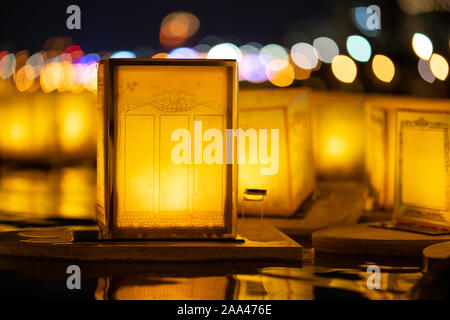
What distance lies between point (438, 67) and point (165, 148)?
837cm

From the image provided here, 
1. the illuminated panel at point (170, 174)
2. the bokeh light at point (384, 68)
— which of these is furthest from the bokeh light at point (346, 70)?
the illuminated panel at point (170, 174)

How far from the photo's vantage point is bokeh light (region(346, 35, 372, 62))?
49.7 metres

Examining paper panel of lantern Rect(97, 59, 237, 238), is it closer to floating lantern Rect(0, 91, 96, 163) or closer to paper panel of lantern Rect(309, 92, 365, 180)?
paper panel of lantern Rect(309, 92, 365, 180)

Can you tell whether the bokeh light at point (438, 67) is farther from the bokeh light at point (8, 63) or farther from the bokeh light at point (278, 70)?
the bokeh light at point (278, 70)

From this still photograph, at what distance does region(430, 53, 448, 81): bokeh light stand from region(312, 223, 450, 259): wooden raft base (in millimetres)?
6415

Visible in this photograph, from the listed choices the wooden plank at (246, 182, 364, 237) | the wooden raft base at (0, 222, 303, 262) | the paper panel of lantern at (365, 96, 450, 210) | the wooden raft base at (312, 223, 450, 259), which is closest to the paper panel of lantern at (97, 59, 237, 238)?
the wooden raft base at (0, 222, 303, 262)

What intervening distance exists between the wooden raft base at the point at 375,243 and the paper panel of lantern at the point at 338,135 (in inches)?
351

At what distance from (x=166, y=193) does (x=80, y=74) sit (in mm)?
45551

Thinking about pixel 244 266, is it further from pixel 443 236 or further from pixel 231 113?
pixel 443 236

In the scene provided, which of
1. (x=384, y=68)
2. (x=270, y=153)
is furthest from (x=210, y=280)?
(x=384, y=68)
